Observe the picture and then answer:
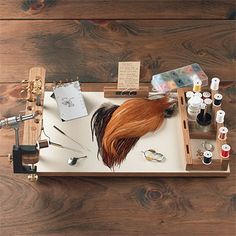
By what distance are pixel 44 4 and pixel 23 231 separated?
835mm

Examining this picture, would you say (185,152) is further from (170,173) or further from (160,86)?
(160,86)

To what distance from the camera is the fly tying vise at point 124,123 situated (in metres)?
1.87

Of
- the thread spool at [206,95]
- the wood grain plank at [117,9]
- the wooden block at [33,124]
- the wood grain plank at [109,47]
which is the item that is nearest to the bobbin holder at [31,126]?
the wooden block at [33,124]

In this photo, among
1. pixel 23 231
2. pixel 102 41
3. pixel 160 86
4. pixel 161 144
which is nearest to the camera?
pixel 23 231

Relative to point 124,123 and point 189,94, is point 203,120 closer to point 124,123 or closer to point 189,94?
point 189,94

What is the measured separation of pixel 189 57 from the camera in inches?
84.2

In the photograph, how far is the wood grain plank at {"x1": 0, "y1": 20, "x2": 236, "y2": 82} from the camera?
2094mm

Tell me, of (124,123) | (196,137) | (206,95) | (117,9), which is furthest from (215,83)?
(117,9)

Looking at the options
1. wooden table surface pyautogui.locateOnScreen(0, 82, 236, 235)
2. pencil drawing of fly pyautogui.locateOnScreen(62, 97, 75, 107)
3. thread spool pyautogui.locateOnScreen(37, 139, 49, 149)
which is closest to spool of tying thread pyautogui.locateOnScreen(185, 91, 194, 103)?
wooden table surface pyautogui.locateOnScreen(0, 82, 236, 235)

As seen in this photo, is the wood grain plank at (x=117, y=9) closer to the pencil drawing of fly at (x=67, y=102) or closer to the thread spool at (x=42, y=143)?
the pencil drawing of fly at (x=67, y=102)

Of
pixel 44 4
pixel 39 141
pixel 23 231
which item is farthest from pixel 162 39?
pixel 23 231

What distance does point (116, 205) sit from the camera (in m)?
1.78

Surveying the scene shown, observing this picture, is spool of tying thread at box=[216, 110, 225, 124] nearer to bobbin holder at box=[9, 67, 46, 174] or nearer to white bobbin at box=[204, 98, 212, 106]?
white bobbin at box=[204, 98, 212, 106]

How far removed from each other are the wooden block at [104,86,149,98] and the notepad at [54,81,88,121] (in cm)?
8
